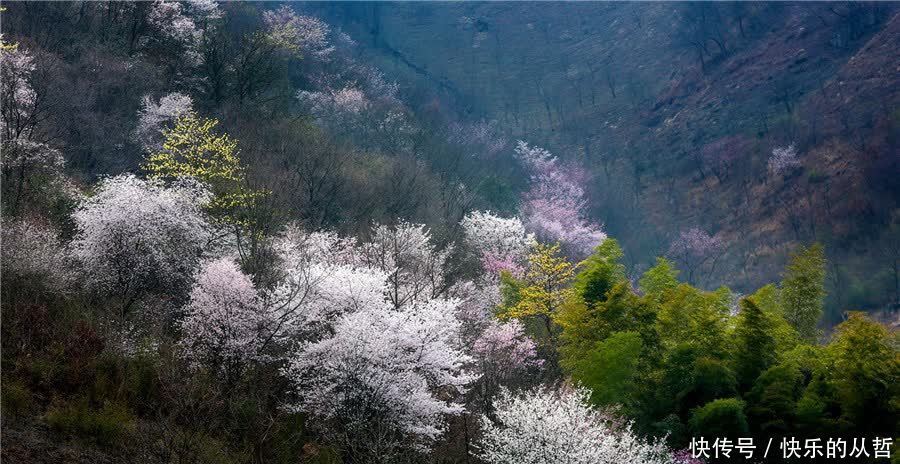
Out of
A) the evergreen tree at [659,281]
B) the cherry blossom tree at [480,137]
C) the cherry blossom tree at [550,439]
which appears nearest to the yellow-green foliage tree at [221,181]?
the cherry blossom tree at [550,439]

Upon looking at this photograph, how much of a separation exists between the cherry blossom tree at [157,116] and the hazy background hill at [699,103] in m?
33.9

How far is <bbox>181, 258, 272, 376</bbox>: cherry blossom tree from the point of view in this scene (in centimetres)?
2055

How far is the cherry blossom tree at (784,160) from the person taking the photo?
208ft

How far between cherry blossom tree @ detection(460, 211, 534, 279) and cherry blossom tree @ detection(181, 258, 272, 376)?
19269 mm

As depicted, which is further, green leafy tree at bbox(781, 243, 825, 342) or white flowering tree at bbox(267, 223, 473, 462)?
green leafy tree at bbox(781, 243, 825, 342)

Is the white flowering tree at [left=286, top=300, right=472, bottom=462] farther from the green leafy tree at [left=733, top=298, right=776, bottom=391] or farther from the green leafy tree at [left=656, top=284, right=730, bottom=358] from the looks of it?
the green leafy tree at [left=733, top=298, right=776, bottom=391]

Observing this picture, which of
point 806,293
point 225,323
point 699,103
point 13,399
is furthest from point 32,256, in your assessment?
point 699,103

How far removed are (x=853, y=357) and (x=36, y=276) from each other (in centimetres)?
2287

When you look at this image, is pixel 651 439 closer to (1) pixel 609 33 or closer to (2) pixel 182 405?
(2) pixel 182 405

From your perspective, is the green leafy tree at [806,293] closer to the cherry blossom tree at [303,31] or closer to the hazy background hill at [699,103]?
the hazy background hill at [699,103]

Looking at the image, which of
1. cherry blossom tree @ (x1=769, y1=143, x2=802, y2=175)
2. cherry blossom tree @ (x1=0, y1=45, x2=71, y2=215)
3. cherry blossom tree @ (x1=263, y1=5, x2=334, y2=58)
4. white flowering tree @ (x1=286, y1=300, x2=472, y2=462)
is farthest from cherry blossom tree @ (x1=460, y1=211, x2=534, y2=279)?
cherry blossom tree @ (x1=769, y1=143, x2=802, y2=175)

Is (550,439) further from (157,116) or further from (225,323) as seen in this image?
(157,116)

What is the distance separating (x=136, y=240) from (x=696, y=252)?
50788 millimetres

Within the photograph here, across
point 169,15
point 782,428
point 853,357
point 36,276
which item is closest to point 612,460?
point 782,428
